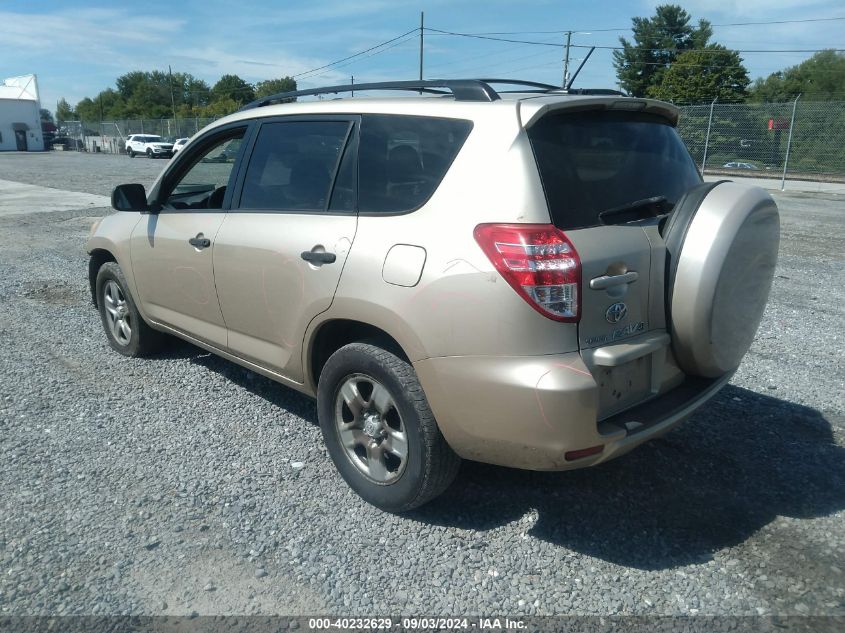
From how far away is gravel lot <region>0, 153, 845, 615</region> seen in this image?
274 centimetres

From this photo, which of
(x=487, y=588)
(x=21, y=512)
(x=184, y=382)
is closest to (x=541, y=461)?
(x=487, y=588)

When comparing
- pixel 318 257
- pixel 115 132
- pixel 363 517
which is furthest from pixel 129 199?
pixel 115 132

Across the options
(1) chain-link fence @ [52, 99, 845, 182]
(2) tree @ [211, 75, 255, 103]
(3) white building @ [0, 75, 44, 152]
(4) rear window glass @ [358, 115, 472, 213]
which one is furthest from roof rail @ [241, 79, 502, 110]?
(2) tree @ [211, 75, 255, 103]

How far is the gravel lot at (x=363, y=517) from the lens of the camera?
274 cm

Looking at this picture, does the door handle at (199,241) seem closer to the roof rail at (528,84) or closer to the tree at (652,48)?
the roof rail at (528,84)

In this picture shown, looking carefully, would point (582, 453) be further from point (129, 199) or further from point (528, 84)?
point (129, 199)

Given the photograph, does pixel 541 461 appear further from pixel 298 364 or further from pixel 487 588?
pixel 298 364

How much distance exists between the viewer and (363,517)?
3275mm

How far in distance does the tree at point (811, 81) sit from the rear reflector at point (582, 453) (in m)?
56.3

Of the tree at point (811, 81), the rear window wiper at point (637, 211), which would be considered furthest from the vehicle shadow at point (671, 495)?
the tree at point (811, 81)

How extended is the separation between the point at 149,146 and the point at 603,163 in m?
49.3

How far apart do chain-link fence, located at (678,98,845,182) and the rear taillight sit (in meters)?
20.9

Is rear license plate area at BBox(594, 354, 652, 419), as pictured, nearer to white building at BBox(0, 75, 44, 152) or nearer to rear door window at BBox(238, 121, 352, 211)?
rear door window at BBox(238, 121, 352, 211)

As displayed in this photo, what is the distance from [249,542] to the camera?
3072 mm
